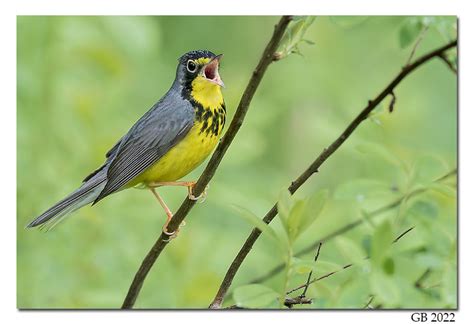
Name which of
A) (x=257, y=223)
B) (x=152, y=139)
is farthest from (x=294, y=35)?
(x=152, y=139)

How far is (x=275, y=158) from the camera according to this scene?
11.6 ft

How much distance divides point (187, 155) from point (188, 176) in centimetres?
64

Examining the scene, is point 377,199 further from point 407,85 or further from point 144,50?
point 407,85

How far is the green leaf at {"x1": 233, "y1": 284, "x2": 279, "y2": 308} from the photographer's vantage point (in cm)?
142

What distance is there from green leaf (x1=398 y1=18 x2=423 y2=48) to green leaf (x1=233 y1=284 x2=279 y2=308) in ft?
2.49

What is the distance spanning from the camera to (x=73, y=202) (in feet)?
8.46

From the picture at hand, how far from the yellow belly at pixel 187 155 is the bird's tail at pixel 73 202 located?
0.21 metres

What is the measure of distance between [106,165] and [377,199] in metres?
1.03

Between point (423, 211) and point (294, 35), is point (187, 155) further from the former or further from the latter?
point (423, 211)

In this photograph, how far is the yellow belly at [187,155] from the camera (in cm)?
247

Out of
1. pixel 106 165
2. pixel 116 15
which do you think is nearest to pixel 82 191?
pixel 106 165

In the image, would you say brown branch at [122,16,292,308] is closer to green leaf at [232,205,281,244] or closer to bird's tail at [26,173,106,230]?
green leaf at [232,205,281,244]

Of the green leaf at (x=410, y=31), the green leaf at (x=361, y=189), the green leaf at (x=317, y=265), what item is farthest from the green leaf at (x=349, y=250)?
the green leaf at (x=410, y=31)

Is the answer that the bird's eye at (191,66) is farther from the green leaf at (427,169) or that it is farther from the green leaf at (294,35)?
the green leaf at (427,169)
